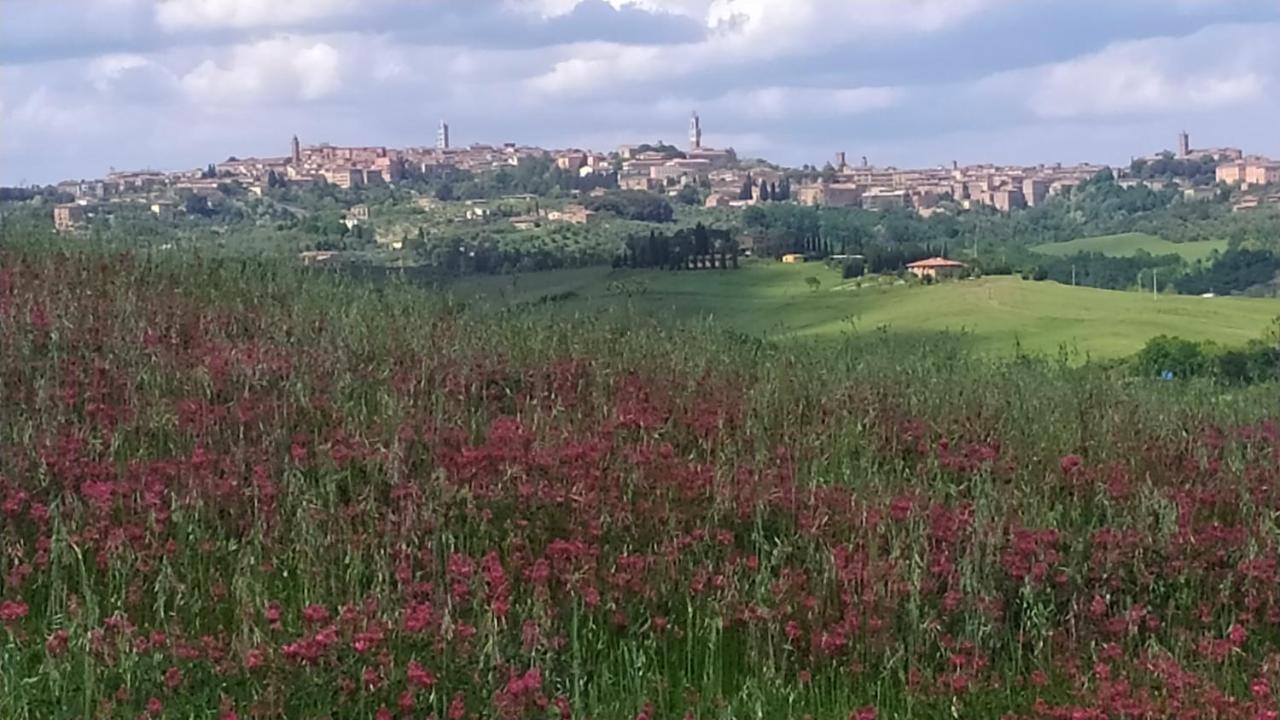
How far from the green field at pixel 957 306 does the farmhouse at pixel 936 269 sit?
1.16 meters

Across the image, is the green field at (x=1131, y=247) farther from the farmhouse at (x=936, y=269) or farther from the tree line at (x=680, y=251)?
the tree line at (x=680, y=251)

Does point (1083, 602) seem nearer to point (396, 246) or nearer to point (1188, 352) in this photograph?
point (1188, 352)

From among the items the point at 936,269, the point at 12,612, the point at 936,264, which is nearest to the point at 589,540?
the point at 12,612

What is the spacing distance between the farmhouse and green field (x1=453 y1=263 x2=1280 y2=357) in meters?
1.16

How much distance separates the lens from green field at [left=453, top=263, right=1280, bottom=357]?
816 inches

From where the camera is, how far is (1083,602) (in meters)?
5.74

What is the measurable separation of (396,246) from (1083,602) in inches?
940

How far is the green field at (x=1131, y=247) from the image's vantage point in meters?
60.7

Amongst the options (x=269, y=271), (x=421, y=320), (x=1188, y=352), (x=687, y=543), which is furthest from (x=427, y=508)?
(x=1188, y=352)

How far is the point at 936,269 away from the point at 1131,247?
107ft

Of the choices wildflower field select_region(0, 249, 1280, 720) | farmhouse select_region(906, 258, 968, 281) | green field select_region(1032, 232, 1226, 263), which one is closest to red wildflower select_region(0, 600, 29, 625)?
wildflower field select_region(0, 249, 1280, 720)

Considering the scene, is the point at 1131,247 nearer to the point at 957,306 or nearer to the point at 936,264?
the point at 936,264

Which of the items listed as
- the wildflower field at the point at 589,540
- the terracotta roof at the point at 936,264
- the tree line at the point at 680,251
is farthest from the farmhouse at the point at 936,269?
the wildflower field at the point at 589,540

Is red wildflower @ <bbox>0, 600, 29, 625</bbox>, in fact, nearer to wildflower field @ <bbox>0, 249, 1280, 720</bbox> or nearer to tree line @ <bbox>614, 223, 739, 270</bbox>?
wildflower field @ <bbox>0, 249, 1280, 720</bbox>
